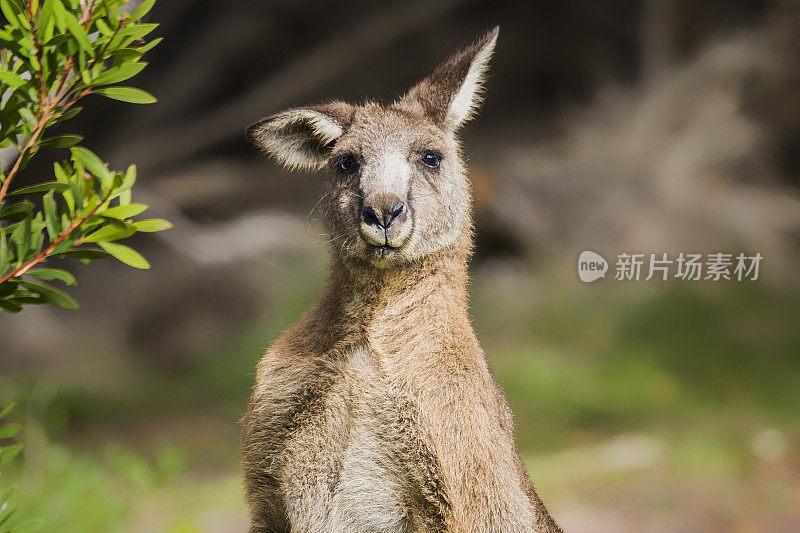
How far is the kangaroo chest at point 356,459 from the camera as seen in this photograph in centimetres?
178

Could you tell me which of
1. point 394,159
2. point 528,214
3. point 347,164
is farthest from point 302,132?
point 528,214

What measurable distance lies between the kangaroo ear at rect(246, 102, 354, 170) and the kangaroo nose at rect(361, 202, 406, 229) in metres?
0.30

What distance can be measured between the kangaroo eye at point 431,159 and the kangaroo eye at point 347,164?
6.1 inches

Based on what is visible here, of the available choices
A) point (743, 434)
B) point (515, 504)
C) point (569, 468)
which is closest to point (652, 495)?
point (569, 468)

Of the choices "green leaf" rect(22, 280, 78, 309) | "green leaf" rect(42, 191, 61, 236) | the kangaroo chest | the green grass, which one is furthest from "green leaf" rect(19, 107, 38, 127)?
the green grass

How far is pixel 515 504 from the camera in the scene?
6.12 ft

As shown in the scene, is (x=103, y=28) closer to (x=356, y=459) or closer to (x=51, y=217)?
(x=51, y=217)

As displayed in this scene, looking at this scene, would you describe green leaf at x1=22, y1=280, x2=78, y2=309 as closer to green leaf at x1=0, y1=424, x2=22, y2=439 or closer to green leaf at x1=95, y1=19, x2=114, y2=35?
green leaf at x1=0, y1=424, x2=22, y2=439

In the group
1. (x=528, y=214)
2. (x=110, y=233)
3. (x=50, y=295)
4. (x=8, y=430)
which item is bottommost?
(x=8, y=430)

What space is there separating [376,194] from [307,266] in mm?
2590

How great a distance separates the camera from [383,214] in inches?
68.5

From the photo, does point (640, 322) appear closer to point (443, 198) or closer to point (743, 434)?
point (743, 434)

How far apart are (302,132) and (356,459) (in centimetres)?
76

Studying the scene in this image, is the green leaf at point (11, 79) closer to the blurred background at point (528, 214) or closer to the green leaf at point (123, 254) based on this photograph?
the green leaf at point (123, 254)
